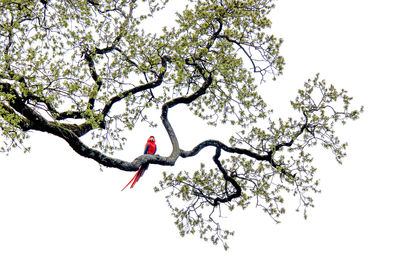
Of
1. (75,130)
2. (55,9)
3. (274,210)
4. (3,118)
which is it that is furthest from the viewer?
(274,210)

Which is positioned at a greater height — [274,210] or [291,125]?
[291,125]

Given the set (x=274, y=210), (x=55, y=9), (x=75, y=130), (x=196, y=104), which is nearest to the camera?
(x=75, y=130)

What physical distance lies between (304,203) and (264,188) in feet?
3.88

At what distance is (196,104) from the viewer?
12602 millimetres

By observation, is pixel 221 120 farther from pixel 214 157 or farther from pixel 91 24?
pixel 91 24

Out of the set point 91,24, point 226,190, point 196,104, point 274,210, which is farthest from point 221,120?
point 91,24

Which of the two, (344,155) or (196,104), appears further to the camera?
(196,104)

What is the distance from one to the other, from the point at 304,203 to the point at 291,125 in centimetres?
212

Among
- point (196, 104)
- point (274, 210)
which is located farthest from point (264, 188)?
point (196, 104)

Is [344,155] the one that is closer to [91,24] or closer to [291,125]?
[291,125]

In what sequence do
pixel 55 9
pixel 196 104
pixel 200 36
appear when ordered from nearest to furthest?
pixel 55 9 → pixel 200 36 → pixel 196 104

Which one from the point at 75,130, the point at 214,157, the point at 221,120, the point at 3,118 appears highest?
the point at 221,120

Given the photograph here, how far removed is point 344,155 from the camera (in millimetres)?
11016

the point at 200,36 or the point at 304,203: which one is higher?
the point at 200,36
